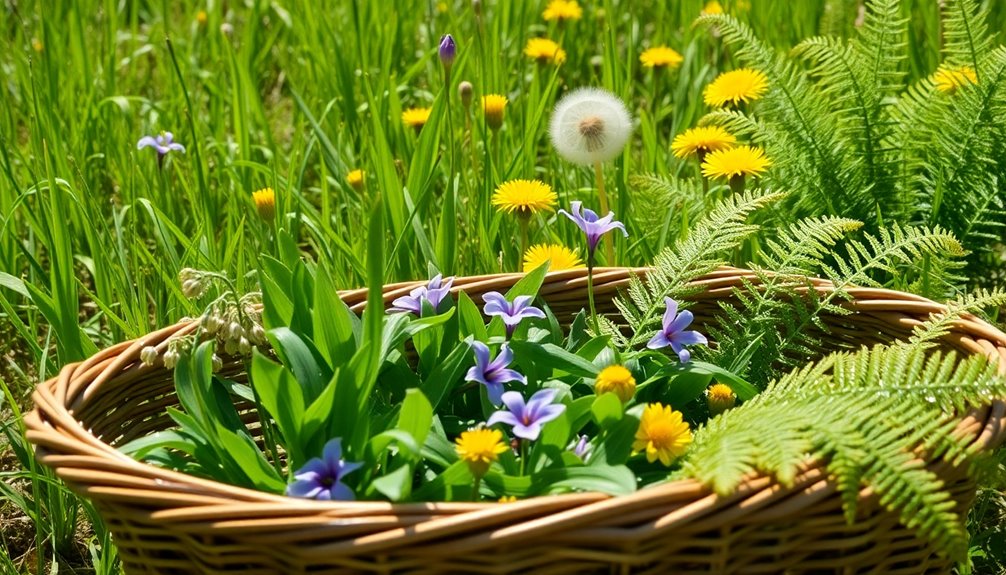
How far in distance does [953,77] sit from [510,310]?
1010 millimetres

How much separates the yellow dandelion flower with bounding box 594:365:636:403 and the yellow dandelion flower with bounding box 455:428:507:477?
0.17 meters

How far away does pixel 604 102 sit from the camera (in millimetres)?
1687

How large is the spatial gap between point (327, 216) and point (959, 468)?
111 cm

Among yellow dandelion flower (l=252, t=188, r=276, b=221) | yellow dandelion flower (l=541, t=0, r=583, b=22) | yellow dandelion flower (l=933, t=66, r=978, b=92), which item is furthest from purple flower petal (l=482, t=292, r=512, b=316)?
yellow dandelion flower (l=541, t=0, r=583, b=22)

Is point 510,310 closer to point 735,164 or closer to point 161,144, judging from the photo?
point 735,164

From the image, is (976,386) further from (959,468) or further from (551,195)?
(551,195)

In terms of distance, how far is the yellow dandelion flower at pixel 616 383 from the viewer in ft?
3.72

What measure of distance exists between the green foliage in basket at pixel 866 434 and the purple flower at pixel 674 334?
0.49 feet

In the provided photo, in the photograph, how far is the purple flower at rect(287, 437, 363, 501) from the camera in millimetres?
1050

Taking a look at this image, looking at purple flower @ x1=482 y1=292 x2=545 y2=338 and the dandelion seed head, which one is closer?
purple flower @ x1=482 y1=292 x2=545 y2=338

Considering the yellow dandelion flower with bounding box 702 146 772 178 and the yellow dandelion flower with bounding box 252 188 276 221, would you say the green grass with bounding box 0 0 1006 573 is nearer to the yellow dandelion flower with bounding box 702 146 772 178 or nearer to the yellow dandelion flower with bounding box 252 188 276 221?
the yellow dandelion flower with bounding box 252 188 276 221

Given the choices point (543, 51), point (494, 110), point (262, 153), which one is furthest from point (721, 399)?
point (262, 153)

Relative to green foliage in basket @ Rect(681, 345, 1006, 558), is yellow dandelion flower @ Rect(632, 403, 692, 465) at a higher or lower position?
lower

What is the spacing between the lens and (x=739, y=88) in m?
1.91
